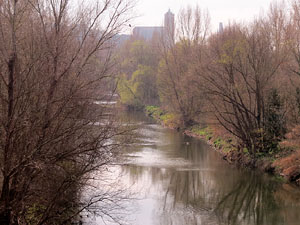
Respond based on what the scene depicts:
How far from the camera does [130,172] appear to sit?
17.6m

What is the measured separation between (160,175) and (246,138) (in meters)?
5.38

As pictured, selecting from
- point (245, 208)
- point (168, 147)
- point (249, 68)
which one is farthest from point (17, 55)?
point (168, 147)

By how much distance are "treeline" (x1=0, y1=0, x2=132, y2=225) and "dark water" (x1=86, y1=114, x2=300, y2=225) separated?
210 cm

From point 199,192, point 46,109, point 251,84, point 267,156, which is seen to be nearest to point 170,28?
point 251,84

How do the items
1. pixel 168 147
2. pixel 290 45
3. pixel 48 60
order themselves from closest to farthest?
1. pixel 48 60
2. pixel 290 45
3. pixel 168 147

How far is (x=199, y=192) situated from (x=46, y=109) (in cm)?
890

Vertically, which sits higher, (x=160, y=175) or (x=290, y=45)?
(x=290, y=45)

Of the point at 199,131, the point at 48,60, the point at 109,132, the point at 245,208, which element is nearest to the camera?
the point at 48,60

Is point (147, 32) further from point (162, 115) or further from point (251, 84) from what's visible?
point (251, 84)

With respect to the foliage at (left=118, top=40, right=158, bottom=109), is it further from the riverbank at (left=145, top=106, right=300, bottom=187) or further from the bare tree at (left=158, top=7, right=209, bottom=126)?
the riverbank at (left=145, top=106, right=300, bottom=187)

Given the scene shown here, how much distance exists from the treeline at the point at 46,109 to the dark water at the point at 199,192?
210 centimetres

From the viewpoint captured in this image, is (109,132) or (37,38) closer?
(37,38)

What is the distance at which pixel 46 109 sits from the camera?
826 cm

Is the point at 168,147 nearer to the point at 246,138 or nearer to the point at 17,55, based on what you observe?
the point at 246,138
